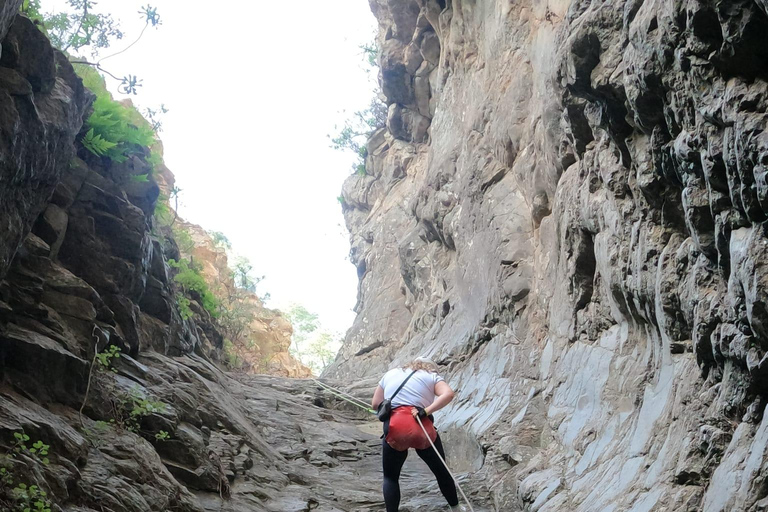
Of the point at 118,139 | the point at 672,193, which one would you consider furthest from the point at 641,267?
the point at 118,139

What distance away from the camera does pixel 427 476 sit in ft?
26.6

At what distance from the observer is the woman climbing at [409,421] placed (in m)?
6.05

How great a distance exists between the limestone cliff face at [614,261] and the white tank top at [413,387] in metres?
1.41

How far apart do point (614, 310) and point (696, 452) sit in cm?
282

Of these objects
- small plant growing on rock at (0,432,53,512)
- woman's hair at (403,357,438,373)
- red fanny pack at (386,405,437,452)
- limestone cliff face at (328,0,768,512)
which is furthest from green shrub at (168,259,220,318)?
small plant growing on rock at (0,432,53,512)

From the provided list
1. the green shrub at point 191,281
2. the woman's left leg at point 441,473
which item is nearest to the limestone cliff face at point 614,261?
the woman's left leg at point 441,473

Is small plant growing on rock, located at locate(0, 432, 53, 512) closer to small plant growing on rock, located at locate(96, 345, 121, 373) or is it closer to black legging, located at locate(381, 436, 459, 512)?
small plant growing on rock, located at locate(96, 345, 121, 373)

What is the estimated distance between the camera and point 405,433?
6.04m

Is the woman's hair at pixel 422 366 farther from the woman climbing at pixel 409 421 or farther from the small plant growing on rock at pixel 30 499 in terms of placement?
the small plant growing on rock at pixel 30 499

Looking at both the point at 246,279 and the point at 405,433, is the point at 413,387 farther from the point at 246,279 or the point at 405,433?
the point at 246,279

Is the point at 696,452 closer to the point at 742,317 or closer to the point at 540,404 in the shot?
the point at 742,317

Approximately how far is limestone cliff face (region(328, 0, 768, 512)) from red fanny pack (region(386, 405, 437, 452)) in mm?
1262

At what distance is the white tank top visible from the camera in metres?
6.37

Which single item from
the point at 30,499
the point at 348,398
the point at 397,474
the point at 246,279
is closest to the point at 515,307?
the point at 348,398
